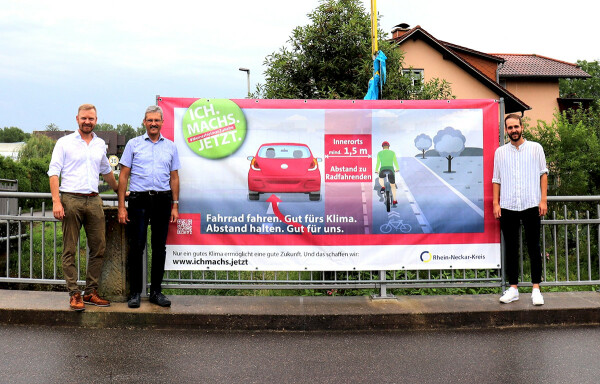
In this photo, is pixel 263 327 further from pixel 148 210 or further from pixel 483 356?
pixel 483 356

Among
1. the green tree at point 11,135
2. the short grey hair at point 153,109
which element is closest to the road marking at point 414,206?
the short grey hair at point 153,109

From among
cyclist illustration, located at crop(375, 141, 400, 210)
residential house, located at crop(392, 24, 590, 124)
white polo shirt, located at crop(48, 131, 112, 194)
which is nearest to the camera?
white polo shirt, located at crop(48, 131, 112, 194)

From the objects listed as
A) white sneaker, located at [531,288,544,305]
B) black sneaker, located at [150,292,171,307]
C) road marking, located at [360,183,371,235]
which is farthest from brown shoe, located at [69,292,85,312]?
white sneaker, located at [531,288,544,305]

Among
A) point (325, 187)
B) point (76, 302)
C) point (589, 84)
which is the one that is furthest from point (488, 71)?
point (589, 84)

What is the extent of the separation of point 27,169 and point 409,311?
110 feet

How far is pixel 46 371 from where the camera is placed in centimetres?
413

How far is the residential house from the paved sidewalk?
22920mm

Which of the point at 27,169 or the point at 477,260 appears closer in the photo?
the point at 477,260

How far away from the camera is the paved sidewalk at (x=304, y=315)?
547 centimetres

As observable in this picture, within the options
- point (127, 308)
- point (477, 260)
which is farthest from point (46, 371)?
point (477, 260)

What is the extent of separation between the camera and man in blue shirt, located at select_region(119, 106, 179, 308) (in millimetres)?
5555

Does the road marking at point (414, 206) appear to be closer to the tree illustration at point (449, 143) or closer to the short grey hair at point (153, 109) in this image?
the tree illustration at point (449, 143)

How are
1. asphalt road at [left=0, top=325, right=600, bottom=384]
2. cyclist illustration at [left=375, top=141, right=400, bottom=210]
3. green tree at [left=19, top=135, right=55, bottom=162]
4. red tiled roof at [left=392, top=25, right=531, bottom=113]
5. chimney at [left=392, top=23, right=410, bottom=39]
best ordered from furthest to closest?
green tree at [left=19, top=135, right=55, bottom=162] → chimney at [left=392, top=23, right=410, bottom=39] → red tiled roof at [left=392, top=25, right=531, bottom=113] → cyclist illustration at [left=375, top=141, right=400, bottom=210] → asphalt road at [left=0, top=325, right=600, bottom=384]

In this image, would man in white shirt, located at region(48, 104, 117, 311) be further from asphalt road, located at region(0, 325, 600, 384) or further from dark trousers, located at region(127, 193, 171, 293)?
asphalt road, located at region(0, 325, 600, 384)
